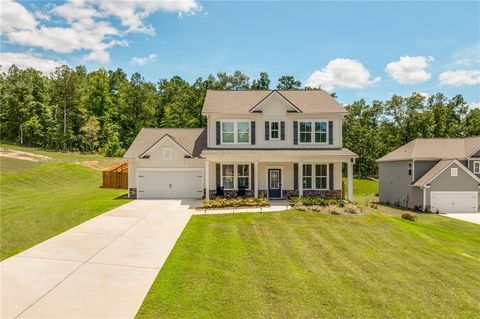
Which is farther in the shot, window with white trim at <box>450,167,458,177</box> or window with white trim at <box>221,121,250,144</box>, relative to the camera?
window with white trim at <box>450,167,458,177</box>

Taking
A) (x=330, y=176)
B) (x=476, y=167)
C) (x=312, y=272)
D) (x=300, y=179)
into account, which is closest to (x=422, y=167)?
(x=476, y=167)

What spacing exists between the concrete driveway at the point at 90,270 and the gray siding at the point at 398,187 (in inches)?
888

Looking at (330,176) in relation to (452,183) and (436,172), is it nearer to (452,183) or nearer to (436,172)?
(436,172)

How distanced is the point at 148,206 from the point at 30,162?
25543 millimetres

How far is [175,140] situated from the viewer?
22.7 meters

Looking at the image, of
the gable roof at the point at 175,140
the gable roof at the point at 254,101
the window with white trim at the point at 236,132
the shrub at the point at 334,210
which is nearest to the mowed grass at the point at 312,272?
the shrub at the point at 334,210

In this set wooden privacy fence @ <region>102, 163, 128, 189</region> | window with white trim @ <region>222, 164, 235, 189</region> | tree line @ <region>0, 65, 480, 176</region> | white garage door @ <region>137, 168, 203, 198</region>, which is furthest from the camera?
tree line @ <region>0, 65, 480, 176</region>

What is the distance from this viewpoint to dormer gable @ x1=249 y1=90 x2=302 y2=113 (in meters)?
21.8

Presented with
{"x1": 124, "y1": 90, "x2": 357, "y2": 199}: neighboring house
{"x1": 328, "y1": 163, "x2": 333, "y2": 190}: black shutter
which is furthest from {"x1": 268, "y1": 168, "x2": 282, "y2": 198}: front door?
{"x1": 328, "y1": 163, "x2": 333, "y2": 190}: black shutter

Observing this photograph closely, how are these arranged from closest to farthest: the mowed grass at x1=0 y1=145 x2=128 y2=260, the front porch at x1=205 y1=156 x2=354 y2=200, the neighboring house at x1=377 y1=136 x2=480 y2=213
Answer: the mowed grass at x1=0 y1=145 x2=128 y2=260
the front porch at x1=205 y1=156 x2=354 y2=200
the neighboring house at x1=377 y1=136 x2=480 y2=213

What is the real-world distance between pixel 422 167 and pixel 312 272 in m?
23.5

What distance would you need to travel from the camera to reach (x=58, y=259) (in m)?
9.60

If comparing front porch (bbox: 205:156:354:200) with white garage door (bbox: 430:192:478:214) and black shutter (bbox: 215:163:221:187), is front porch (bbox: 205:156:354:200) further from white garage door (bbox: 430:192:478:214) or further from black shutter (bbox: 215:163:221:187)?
white garage door (bbox: 430:192:478:214)

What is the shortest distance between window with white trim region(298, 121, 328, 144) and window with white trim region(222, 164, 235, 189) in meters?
5.45
